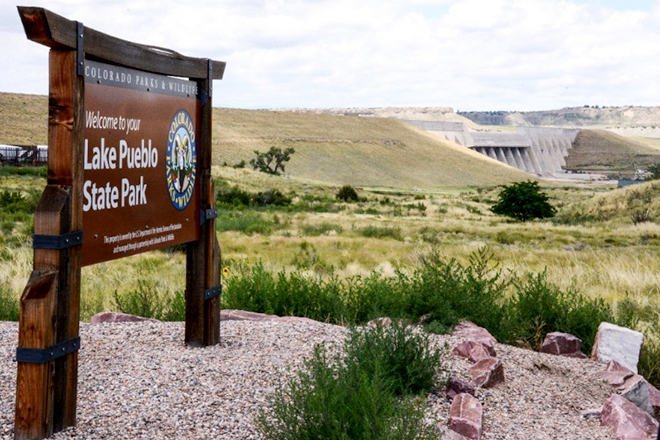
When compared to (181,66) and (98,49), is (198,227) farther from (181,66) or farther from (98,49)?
(98,49)

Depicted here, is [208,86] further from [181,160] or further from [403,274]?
[403,274]

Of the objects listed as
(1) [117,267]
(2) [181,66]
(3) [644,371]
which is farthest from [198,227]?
(1) [117,267]

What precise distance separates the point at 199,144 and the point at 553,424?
3.89m

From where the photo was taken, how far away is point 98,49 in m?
5.57

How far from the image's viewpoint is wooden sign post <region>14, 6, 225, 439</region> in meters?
5.04

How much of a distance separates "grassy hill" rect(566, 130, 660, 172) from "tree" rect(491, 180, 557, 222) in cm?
11915

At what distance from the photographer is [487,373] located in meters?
6.50

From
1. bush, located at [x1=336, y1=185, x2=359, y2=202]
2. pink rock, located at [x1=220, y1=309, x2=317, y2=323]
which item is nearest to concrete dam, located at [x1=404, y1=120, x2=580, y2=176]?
bush, located at [x1=336, y1=185, x2=359, y2=202]

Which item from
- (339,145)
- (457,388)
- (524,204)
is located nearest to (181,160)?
(457,388)

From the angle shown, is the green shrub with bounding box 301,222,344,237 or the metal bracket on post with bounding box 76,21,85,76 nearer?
the metal bracket on post with bounding box 76,21,85,76

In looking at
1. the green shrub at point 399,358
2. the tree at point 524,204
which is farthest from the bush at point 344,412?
the tree at point 524,204

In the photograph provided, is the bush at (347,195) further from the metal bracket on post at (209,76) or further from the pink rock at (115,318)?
the metal bracket on post at (209,76)

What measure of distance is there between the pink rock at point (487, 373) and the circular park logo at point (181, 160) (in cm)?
284

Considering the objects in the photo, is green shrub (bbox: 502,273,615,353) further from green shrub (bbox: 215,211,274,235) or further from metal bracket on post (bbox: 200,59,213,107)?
green shrub (bbox: 215,211,274,235)
